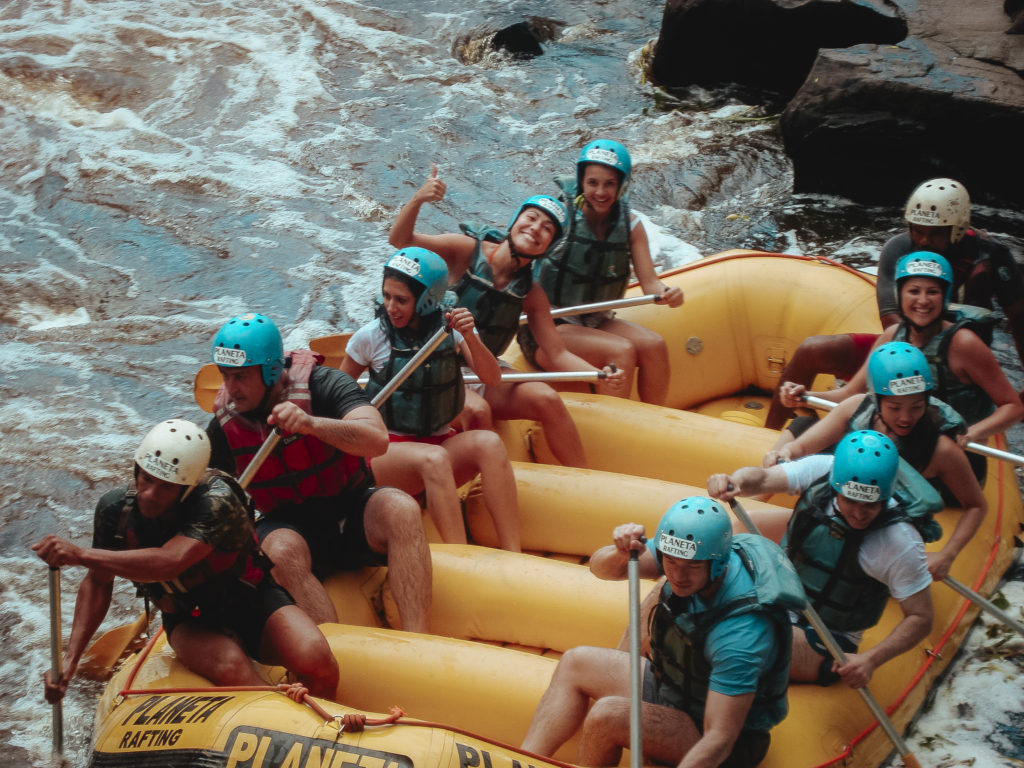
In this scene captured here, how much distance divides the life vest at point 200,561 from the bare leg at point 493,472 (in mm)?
892

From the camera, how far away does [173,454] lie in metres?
2.81

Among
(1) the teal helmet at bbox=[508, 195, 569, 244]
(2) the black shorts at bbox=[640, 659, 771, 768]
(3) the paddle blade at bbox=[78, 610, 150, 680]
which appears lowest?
(3) the paddle blade at bbox=[78, 610, 150, 680]

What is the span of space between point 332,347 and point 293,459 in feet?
4.23

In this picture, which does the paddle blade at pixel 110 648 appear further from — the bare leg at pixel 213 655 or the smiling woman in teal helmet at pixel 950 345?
the smiling woman in teal helmet at pixel 950 345

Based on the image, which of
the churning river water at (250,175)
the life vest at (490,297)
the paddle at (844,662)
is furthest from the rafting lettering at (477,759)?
the churning river water at (250,175)

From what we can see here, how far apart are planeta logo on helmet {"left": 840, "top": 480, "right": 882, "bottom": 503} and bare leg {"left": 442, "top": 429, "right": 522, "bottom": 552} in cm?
122

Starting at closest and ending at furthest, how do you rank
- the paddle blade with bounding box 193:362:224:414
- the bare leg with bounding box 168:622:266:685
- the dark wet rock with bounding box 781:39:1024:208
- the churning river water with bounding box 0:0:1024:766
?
the bare leg with bounding box 168:622:266:685
the paddle blade with bounding box 193:362:224:414
the churning river water with bounding box 0:0:1024:766
the dark wet rock with bounding box 781:39:1024:208

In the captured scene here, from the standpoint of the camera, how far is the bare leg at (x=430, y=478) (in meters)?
3.66

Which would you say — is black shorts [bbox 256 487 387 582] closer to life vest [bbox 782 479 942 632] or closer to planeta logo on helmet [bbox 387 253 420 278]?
planeta logo on helmet [bbox 387 253 420 278]

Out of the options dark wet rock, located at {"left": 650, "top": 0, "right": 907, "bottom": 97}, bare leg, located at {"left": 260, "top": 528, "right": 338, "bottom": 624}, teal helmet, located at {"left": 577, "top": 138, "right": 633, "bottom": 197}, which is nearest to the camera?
bare leg, located at {"left": 260, "top": 528, "right": 338, "bottom": 624}

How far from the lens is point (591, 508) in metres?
3.88

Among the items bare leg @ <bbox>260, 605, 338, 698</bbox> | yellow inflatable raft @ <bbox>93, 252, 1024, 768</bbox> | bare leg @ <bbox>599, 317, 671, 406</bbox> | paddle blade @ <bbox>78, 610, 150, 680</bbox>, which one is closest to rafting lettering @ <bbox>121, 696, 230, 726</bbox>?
yellow inflatable raft @ <bbox>93, 252, 1024, 768</bbox>

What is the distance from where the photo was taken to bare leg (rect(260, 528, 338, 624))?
10.8 ft

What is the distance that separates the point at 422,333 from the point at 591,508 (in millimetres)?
853
